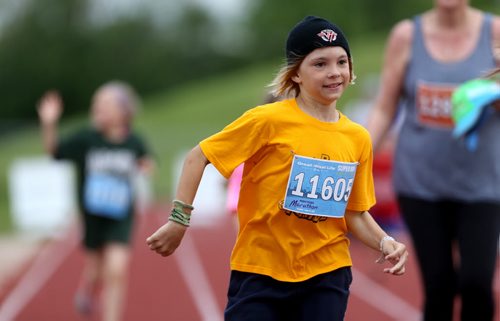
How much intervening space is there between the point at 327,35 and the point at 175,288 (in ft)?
23.7

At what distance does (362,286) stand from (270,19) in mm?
55089

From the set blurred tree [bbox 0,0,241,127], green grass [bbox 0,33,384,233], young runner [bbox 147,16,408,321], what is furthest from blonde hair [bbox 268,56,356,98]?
blurred tree [bbox 0,0,241,127]

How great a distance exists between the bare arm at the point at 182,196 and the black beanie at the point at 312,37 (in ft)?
1.77

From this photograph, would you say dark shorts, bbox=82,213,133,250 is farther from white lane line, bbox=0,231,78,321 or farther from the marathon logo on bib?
the marathon logo on bib

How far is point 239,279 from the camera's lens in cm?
409

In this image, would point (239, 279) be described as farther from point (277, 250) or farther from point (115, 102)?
point (115, 102)

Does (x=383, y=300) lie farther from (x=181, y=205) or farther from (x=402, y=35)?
(x=181, y=205)

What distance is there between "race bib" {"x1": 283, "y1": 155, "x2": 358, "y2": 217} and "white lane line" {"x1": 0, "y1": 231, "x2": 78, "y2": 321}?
18.2 feet

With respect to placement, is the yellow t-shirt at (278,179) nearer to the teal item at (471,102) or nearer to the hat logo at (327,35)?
the hat logo at (327,35)

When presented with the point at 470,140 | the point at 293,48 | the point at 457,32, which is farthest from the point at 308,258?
the point at 457,32

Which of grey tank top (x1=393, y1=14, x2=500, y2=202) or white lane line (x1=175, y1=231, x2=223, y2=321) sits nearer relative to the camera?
grey tank top (x1=393, y1=14, x2=500, y2=202)

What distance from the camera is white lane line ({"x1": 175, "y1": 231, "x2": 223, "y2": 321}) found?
9.18 m

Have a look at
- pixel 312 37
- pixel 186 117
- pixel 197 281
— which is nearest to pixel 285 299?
pixel 312 37

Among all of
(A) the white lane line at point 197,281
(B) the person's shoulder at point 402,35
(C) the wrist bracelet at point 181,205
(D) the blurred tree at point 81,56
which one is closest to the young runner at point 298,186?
(C) the wrist bracelet at point 181,205
